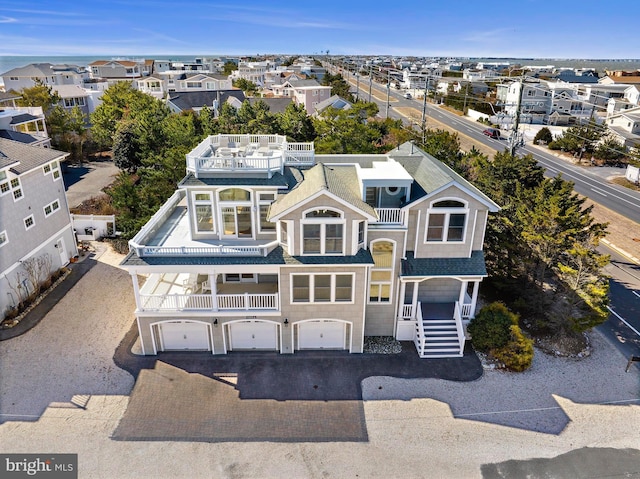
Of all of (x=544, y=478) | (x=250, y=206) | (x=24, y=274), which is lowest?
(x=544, y=478)

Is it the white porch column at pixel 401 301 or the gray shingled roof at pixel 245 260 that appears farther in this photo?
the white porch column at pixel 401 301

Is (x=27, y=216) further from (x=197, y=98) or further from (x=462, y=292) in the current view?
(x=197, y=98)

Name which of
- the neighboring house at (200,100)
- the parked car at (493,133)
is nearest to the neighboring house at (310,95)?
the neighboring house at (200,100)

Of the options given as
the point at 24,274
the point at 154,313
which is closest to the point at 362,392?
the point at 154,313

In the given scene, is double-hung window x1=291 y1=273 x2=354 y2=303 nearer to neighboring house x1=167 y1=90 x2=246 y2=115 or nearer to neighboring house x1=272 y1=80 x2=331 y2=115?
neighboring house x1=167 y1=90 x2=246 y2=115

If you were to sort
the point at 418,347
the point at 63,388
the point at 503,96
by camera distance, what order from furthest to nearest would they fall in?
1. the point at 503,96
2. the point at 418,347
3. the point at 63,388

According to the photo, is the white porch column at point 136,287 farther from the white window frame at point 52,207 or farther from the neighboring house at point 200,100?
the neighboring house at point 200,100

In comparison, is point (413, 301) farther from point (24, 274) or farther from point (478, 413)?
point (24, 274)
